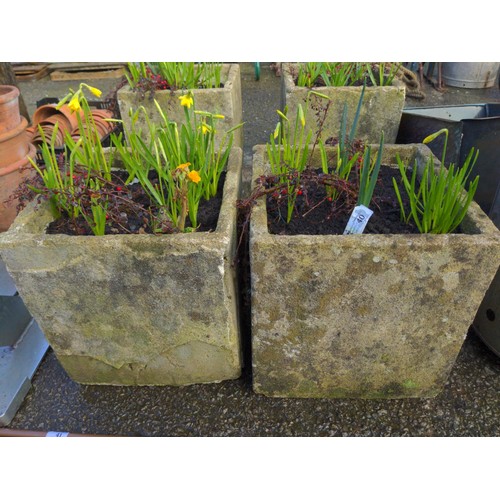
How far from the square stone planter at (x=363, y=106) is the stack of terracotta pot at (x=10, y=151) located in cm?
161

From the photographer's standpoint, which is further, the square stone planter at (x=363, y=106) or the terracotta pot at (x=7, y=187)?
the terracotta pot at (x=7, y=187)

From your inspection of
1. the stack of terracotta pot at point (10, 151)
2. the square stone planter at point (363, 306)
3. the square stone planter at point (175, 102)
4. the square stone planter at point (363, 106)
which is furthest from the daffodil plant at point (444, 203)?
the stack of terracotta pot at point (10, 151)

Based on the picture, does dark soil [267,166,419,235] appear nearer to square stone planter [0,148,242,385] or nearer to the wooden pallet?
square stone planter [0,148,242,385]

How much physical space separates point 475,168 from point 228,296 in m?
1.47

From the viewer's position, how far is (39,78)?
17.8 feet

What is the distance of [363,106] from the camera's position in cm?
234

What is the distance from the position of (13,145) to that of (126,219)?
156 cm

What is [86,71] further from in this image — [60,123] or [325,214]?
[325,214]

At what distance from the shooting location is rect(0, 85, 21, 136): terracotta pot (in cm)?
241

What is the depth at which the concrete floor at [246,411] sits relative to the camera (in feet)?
5.14

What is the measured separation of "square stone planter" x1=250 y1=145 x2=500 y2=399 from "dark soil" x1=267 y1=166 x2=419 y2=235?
0.09 m

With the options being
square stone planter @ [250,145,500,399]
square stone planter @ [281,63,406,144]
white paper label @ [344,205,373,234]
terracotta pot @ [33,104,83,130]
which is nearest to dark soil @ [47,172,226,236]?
square stone planter @ [250,145,500,399]

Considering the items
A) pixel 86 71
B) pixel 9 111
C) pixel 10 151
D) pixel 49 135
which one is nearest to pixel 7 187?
pixel 10 151

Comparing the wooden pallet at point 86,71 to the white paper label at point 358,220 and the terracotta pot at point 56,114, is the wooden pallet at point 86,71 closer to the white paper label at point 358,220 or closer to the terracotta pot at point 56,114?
the terracotta pot at point 56,114
